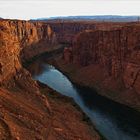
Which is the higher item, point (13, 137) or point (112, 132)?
point (13, 137)

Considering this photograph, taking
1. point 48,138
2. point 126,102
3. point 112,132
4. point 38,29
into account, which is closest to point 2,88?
point 48,138

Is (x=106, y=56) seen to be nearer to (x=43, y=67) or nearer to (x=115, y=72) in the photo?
(x=115, y=72)

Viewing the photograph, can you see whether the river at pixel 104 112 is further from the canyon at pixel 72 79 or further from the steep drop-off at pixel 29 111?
the steep drop-off at pixel 29 111

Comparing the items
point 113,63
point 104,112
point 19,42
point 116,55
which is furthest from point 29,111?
point 19,42

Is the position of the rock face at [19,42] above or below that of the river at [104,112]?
above

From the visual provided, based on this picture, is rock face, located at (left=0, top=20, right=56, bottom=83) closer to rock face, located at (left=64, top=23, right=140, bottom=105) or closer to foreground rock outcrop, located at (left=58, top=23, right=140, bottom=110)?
foreground rock outcrop, located at (left=58, top=23, right=140, bottom=110)

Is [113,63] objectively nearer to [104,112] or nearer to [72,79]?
[72,79]

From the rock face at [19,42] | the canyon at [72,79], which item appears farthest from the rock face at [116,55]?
the rock face at [19,42]

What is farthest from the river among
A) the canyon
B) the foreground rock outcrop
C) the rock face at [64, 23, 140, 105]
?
the rock face at [64, 23, 140, 105]
